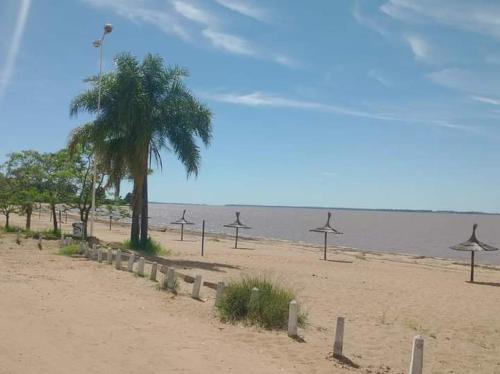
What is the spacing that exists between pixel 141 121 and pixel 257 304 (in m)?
13.9

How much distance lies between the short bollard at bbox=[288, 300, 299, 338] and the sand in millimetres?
226

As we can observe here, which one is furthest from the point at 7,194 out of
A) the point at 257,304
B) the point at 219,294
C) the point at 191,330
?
the point at 191,330

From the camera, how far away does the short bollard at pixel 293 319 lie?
8875 millimetres

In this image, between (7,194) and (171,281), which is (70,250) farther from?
(7,194)

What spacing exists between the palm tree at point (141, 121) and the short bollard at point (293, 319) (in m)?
→ 14.5

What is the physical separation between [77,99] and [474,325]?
18.2 meters

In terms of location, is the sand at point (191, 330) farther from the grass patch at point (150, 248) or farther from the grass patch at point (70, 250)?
the grass patch at point (150, 248)

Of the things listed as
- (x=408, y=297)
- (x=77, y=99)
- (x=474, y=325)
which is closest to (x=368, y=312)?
(x=474, y=325)

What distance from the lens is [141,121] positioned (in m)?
22.1

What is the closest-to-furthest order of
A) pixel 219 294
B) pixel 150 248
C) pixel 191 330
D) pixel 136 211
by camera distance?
pixel 191 330, pixel 219 294, pixel 136 211, pixel 150 248

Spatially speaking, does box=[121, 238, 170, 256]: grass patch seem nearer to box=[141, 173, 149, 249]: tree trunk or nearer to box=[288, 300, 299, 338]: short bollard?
box=[141, 173, 149, 249]: tree trunk

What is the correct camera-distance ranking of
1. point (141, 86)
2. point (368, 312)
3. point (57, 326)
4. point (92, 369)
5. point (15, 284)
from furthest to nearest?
1. point (141, 86)
2. point (368, 312)
3. point (15, 284)
4. point (57, 326)
5. point (92, 369)

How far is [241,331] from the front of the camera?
9172 millimetres

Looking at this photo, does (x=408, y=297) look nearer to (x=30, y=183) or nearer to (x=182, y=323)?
(x=182, y=323)
